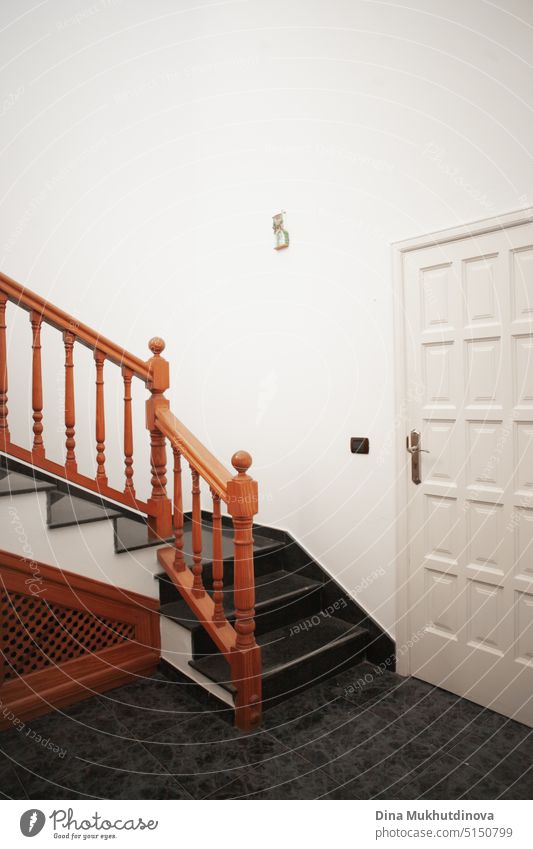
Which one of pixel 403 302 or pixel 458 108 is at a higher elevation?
pixel 458 108

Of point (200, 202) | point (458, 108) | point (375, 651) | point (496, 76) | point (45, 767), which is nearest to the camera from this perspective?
point (45, 767)

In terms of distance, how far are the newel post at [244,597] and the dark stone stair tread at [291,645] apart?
8 cm

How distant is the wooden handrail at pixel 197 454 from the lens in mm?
2121

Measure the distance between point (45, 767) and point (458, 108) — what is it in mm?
2963

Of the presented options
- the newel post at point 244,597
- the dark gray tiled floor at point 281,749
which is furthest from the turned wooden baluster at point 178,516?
the dark gray tiled floor at point 281,749

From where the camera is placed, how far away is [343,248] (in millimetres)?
2707

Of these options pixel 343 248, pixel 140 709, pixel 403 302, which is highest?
pixel 343 248

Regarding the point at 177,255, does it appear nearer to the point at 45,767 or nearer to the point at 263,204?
the point at 263,204

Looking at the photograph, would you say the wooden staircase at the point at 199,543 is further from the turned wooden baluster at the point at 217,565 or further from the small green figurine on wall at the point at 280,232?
the small green figurine on wall at the point at 280,232

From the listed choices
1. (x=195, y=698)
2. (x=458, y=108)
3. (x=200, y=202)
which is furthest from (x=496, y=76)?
(x=195, y=698)

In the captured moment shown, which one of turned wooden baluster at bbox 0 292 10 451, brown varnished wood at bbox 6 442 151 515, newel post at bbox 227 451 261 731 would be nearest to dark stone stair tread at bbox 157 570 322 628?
newel post at bbox 227 451 261 731

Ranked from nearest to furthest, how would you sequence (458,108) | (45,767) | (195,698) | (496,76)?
(45,767)
(496,76)
(458,108)
(195,698)

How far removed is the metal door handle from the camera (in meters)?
2.41
